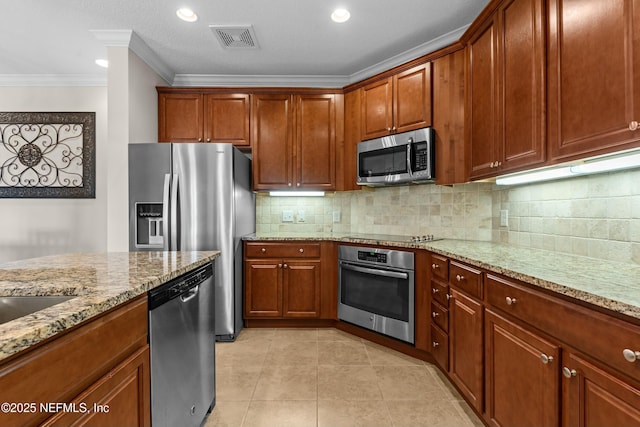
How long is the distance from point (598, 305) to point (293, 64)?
9.90 feet

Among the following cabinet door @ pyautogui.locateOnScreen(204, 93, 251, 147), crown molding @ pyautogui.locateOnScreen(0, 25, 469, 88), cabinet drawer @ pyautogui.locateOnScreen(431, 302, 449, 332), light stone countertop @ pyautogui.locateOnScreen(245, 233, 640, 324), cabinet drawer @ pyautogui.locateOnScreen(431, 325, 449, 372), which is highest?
crown molding @ pyautogui.locateOnScreen(0, 25, 469, 88)

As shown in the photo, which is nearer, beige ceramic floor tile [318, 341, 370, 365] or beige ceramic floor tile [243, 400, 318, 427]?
beige ceramic floor tile [243, 400, 318, 427]

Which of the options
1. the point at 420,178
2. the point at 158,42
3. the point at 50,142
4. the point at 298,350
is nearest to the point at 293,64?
the point at 158,42

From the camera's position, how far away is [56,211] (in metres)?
3.53

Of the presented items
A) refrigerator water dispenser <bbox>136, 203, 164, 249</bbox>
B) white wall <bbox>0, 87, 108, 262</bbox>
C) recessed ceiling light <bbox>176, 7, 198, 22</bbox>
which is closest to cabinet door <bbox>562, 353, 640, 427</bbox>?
refrigerator water dispenser <bbox>136, 203, 164, 249</bbox>

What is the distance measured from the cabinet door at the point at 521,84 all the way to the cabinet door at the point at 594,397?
1030 mm

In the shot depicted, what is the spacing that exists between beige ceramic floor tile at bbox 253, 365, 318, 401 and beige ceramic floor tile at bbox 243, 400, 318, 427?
2.3 inches

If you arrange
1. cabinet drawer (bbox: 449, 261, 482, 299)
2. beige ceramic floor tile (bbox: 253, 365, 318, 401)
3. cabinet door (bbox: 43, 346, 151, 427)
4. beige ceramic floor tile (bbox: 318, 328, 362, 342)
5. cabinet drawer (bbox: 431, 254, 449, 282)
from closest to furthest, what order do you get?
1. cabinet door (bbox: 43, 346, 151, 427)
2. cabinet drawer (bbox: 449, 261, 482, 299)
3. beige ceramic floor tile (bbox: 253, 365, 318, 401)
4. cabinet drawer (bbox: 431, 254, 449, 282)
5. beige ceramic floor tile (bbox: 318, 328, 362, 342)

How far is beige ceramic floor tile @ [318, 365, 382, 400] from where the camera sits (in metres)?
1.92

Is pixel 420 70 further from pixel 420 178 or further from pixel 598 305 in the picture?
pixel 598 305

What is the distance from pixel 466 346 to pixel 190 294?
5.02 ft

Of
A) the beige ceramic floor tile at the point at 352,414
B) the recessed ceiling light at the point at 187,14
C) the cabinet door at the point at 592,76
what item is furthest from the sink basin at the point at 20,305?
the recessed ceiling light at the point at 187,14

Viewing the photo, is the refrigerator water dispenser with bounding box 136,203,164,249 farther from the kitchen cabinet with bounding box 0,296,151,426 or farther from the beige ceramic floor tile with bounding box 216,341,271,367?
the kitchen cabinet with bounding box 0,296,151,426

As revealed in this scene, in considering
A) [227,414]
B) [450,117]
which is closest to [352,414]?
[227,414]
